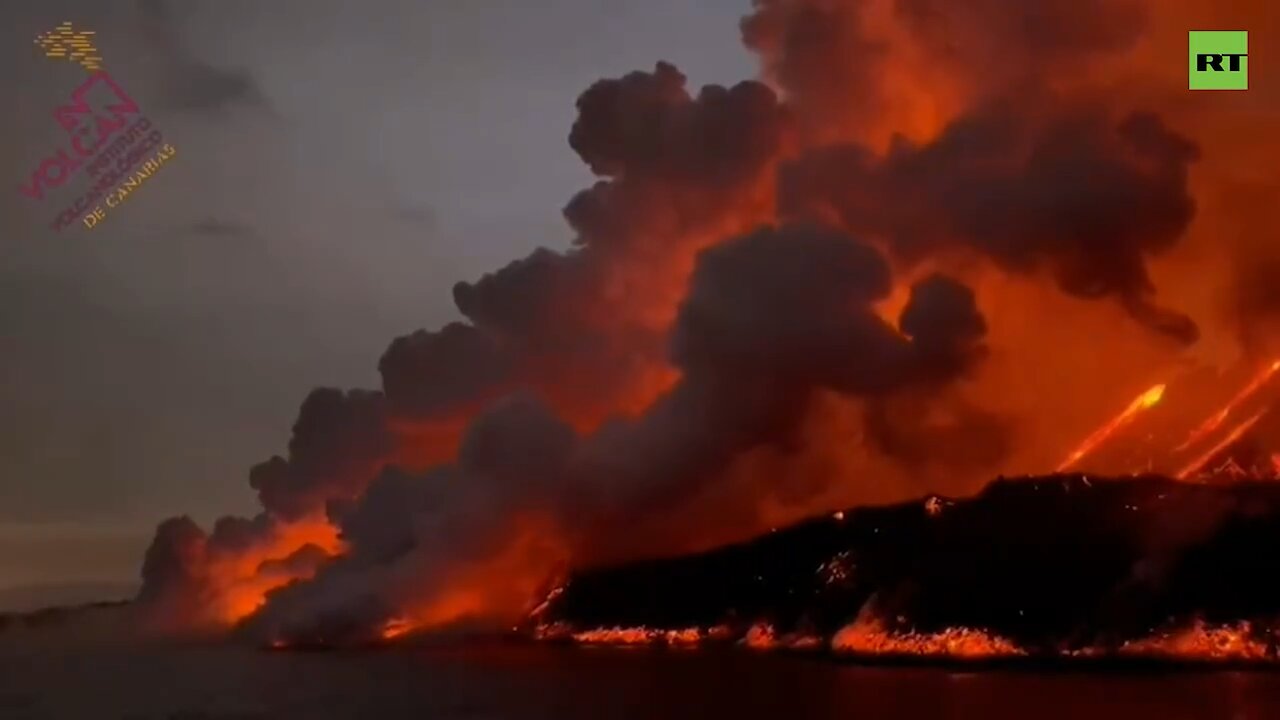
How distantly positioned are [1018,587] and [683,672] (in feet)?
144

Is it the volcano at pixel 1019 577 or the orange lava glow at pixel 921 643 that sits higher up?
the volcano at pixel 1019 577

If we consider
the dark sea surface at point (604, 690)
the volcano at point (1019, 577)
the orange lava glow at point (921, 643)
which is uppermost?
the volcano at point (1019, 577)

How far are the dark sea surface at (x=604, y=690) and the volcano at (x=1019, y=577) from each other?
44.0 ft

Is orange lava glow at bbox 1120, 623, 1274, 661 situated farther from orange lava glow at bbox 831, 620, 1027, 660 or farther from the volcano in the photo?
orange lava glow at bbox 831, 620, 1027, 660

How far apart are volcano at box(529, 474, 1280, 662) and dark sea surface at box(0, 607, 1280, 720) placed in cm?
1340

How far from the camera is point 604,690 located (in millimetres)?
122000

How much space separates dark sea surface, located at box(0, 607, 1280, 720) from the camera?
330 feet

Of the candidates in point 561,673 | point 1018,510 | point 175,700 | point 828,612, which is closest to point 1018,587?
point 1018,510

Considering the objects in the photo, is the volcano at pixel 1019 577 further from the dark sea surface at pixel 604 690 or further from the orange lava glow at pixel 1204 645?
the dark sea surface at pixel 604 690

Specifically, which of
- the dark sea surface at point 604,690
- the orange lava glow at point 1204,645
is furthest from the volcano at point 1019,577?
the dark sea surface at point 604,690

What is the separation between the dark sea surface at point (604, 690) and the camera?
3954 inches

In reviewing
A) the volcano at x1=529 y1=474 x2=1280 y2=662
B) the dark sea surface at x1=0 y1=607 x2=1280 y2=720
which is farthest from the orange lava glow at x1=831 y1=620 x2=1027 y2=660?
the dark sea surface at x1=0 y1=607 x2=1280 y2=720

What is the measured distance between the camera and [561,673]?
14212 cm

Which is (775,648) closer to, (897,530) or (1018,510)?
(897,530)
